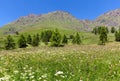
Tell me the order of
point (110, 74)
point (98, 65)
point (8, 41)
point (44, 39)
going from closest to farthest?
point (110, 74) < point (98, 65) < point (8, 41) < point (44, 39)

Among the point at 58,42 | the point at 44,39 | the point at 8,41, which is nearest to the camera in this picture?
the point at 58,42

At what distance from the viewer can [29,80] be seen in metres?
10.3

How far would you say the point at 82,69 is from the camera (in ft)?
42.8

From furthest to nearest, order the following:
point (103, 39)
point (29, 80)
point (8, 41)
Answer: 1. point (8, 41)
2. point (103, 39)
3. point (29, 80)

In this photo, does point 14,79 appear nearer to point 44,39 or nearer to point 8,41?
point 8,41

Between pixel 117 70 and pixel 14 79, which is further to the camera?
pixel 117 70

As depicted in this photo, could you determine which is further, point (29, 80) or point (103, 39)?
point (103, 39)

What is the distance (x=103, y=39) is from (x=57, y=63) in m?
95.9

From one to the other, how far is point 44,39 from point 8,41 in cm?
5095

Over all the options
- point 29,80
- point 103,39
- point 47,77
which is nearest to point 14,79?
point 29,80

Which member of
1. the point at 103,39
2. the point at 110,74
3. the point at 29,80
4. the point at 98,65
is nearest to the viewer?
the point at 29,80

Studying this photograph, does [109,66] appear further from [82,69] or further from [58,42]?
[58,42]

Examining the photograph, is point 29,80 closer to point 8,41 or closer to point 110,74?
point 110,74

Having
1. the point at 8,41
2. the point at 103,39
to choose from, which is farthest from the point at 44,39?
the point at 103,39
